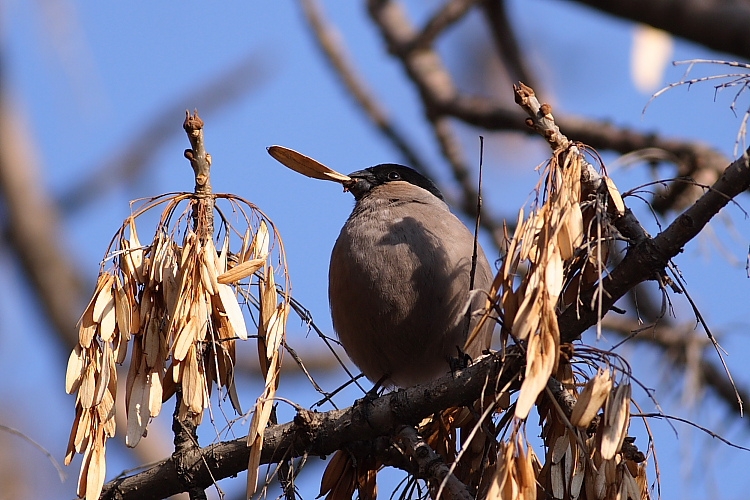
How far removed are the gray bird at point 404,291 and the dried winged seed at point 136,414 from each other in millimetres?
1545

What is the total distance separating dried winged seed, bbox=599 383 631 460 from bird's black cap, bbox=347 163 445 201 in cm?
298

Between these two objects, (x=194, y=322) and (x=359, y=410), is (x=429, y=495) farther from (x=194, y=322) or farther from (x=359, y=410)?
(x=194, y=322)

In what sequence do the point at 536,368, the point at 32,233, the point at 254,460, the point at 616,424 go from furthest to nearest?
the point at 32,233
the point at 254,460
the point at 616,424
the point at 536,368

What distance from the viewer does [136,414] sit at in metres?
2.84

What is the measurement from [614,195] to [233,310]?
1.17 metres

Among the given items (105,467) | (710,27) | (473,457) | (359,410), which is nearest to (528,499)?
(473,457)

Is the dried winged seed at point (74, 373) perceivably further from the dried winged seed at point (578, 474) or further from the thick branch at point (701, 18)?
the thick branch at point (701, 18)

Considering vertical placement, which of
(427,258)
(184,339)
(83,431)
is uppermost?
(427,258)

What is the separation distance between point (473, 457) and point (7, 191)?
4.60 metres

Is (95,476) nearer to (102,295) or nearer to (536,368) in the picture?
(102,295)

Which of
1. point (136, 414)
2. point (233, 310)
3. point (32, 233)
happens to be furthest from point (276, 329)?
point (32, 233)

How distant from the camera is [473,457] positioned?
2830 mm

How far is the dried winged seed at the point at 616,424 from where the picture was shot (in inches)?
93.3

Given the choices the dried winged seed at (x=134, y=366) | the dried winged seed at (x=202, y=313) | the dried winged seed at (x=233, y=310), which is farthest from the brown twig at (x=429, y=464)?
the dried winged seed at (x=134, y=366)
